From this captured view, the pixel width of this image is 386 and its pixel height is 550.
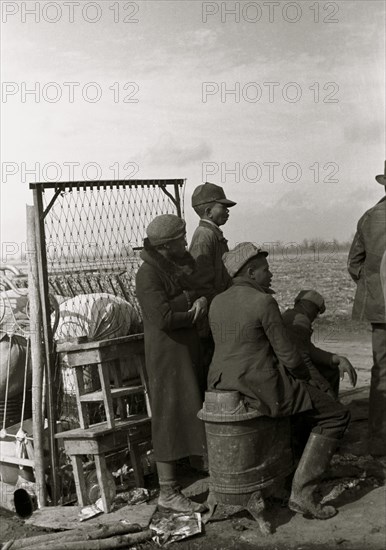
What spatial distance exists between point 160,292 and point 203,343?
1146mm

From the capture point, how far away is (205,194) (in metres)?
7.08

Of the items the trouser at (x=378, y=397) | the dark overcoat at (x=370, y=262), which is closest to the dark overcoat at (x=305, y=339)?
the trouser at (x=378, y=397)

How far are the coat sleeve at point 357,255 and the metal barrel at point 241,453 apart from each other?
2060 mm

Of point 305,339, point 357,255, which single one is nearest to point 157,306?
point 305,339

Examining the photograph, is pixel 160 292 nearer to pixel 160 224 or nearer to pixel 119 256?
pixel 160 224

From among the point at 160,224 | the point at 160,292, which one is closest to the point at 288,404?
the point at 160,292

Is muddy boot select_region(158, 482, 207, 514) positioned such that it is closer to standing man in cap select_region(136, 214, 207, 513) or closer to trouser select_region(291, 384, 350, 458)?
standing man in cap select_region(136, 214, 207, 513)

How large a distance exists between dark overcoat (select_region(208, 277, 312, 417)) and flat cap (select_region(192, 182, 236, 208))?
177 cm

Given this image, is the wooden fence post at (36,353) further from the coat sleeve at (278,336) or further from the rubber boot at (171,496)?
the coat sleeve at (278,336)

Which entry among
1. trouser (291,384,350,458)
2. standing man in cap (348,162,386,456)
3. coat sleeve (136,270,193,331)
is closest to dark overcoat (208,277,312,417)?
trouser (291,384,350,458)

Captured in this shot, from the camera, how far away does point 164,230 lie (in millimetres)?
5945

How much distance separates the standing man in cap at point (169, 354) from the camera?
19.2 ft

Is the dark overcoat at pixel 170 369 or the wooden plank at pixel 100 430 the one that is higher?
the dark overcoat at pixel 170 369

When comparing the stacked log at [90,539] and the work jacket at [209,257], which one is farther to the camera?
the work jacket at [209,257]
